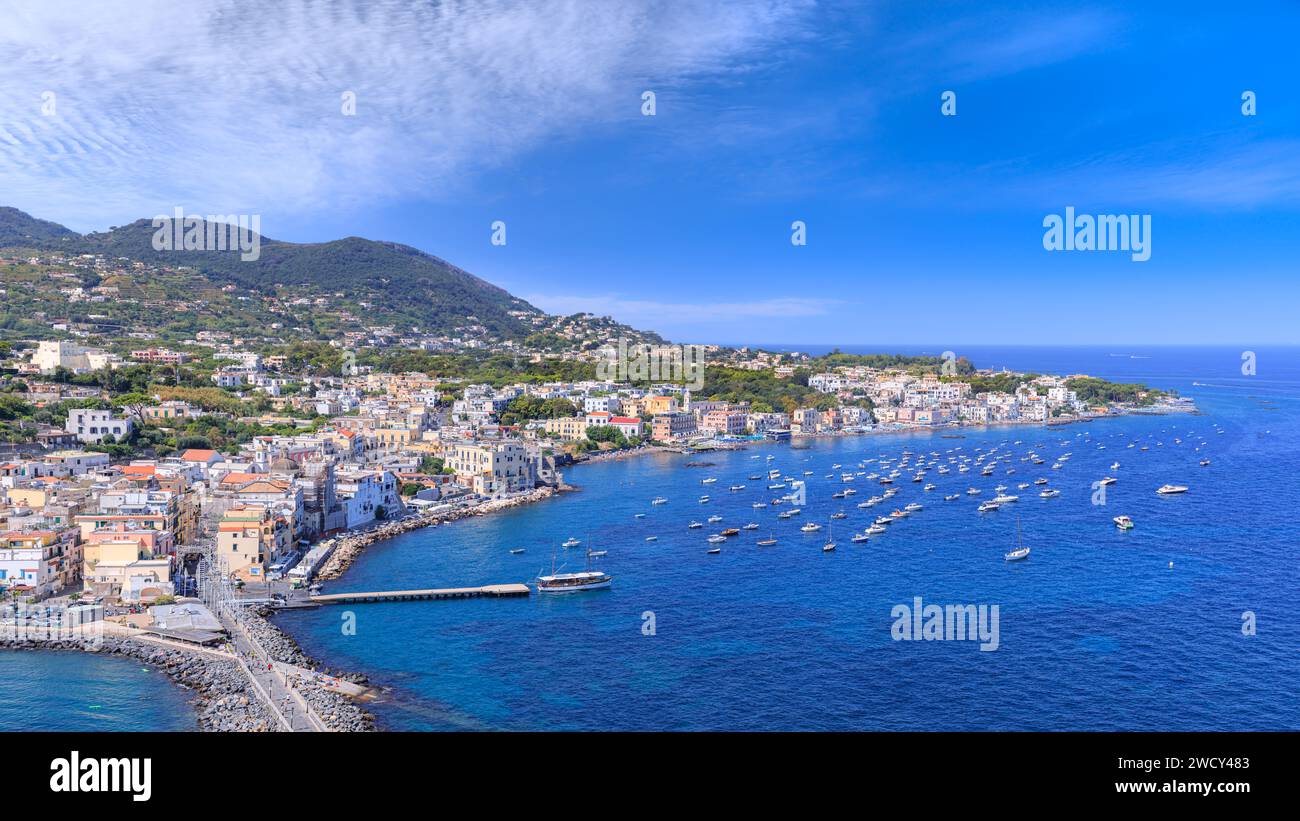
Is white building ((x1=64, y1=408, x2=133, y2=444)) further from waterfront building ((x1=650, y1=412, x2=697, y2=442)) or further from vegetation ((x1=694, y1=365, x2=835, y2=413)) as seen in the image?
vegetation ((x1=694, y1=365, x2=835, y2=413))

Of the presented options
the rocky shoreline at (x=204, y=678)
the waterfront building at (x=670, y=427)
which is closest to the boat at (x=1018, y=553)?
the rocky shoreline at (x=204, y=678)

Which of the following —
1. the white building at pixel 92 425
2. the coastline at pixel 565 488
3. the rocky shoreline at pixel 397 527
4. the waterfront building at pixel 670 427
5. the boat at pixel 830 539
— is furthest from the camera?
the waterfront building at pixel 670 427

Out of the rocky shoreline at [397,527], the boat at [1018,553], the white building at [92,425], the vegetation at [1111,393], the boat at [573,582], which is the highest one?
the vegetation at [1111,393]

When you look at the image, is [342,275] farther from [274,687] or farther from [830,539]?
[274,687]

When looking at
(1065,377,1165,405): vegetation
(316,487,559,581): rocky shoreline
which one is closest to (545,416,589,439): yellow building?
(316,487,559,581): rocky shoreline

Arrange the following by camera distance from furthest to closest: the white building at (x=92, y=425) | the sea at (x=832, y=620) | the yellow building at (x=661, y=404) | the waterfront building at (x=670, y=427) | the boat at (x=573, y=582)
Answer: the yellow building at (x=661, y=404) < the waterfront building at (x=670, y=427) < the white building at (x=92, y=425) < the boat at (x=573, y=582) < the sea at (x=832, y=620)

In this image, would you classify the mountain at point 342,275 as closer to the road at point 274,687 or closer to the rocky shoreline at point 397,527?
the rocky shoreline at point 397,527

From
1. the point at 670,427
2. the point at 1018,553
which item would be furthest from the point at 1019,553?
the point at 670,427

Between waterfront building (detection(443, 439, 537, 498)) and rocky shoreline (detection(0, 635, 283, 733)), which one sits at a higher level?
waterfront building (detection(443, 439, 537, 498))
